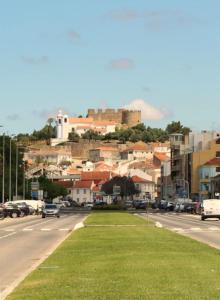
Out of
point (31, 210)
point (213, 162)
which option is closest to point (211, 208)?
point (31, 210)

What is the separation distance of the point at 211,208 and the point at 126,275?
5815cm

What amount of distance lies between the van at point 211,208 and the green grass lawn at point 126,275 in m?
46.0

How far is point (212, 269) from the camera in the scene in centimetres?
2116

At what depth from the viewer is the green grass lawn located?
15.8 m

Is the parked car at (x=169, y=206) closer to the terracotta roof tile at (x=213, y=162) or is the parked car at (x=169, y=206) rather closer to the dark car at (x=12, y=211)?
the terracotta roof tile at (x=213, y=162)

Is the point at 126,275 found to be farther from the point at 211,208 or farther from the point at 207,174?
the point at 207,174

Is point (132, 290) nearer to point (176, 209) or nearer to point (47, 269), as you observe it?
point (47, 269)

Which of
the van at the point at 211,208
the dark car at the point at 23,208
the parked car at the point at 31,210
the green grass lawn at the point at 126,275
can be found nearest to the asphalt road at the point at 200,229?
the van at the point at 211,208

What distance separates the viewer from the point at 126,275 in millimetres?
19234

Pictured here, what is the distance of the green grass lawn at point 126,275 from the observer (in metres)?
15.8

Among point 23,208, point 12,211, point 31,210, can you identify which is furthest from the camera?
point 31,210

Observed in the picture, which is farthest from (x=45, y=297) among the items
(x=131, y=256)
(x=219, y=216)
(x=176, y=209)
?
(x=176, y=209)

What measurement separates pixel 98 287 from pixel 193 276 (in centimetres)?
278

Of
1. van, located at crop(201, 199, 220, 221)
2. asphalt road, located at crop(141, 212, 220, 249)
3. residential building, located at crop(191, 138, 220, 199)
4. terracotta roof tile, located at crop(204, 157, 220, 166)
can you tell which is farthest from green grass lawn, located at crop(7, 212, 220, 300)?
residential building, located at crop(191, 138, 220, 199)
